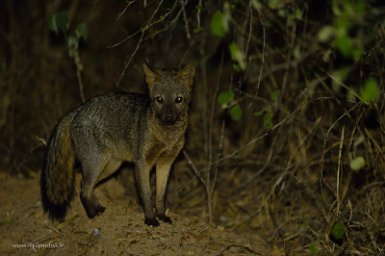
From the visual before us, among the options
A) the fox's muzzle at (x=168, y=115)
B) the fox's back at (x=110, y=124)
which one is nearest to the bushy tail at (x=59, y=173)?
the fox's back at (x=110, y=124)

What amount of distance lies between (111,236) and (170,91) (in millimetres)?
1559

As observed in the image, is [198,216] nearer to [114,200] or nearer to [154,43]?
[114,200]

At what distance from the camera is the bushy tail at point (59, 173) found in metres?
6.66

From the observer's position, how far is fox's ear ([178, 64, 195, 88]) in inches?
251

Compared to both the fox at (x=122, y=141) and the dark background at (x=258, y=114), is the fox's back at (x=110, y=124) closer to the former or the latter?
the fox at (x=122, y=141)

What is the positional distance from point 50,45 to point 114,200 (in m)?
5.39

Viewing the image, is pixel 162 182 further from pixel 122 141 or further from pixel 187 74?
pixel 187 74

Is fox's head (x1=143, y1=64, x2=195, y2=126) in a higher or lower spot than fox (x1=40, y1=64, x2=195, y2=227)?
higher

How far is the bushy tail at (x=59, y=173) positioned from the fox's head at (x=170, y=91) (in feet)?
3.67

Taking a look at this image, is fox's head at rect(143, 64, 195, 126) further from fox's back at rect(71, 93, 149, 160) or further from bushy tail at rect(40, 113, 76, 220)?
bushy tail at rect(40, 113, 76, 220)

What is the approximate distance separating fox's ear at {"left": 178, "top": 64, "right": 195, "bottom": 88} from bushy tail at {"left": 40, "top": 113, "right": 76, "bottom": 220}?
4.50 ft

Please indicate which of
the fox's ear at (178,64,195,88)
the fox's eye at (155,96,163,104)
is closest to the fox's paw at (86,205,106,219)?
the fox's eye at (155,96,163,104)

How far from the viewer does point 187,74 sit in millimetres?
6434

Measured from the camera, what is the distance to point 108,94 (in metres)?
7.05
